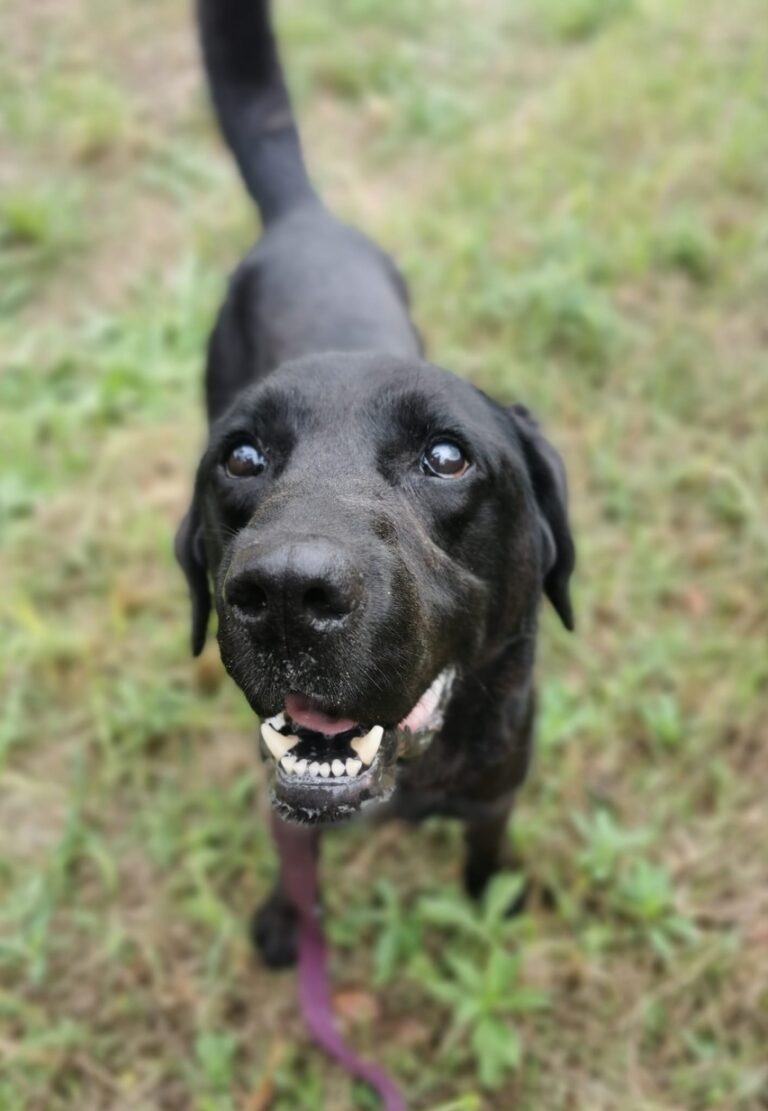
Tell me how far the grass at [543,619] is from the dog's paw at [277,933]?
0.06 meters

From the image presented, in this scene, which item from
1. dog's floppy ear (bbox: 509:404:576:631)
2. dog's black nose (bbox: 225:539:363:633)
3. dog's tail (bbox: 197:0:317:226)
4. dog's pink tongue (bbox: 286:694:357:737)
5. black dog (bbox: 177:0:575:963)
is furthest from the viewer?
dog's tail (bbox: 197:0:317:226)

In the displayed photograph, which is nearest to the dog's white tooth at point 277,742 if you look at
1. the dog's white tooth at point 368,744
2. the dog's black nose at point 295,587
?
the dog's white tooth at point 368,744

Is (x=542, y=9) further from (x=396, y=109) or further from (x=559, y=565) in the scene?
(x=559, y=565)

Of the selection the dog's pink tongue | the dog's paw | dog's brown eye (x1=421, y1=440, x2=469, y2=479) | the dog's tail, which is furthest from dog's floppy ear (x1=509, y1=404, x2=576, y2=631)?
the dog's tail

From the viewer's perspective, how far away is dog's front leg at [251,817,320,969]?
7.69 feet

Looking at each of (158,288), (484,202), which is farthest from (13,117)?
(484,202)

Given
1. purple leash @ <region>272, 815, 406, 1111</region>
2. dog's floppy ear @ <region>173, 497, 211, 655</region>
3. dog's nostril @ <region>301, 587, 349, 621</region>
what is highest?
dog's nostril @ <region>301, 587, 349, 621</region>

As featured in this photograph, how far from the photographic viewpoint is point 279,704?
5.37 feet

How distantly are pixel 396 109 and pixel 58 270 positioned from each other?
89.6 inches

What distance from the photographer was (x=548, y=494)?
2.26 meters

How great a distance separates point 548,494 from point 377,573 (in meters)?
0.82

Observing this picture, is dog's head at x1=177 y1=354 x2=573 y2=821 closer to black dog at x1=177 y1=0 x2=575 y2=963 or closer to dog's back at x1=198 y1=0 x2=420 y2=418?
black dog at x1=177 y1=0 x2=575 y2=963

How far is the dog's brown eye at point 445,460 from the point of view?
1936mm

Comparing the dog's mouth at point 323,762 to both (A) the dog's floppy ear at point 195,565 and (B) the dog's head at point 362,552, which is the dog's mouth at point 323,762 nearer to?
(B) the dog's head at point 362,552
